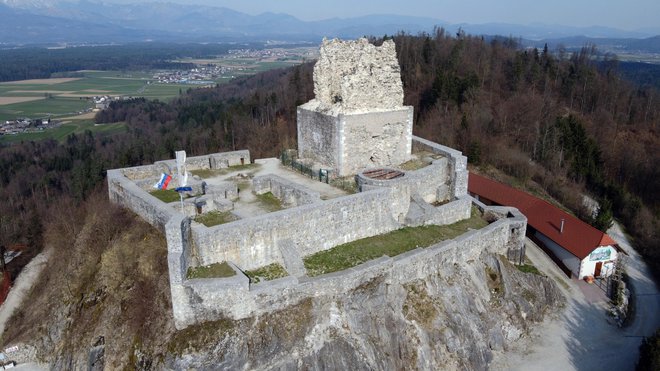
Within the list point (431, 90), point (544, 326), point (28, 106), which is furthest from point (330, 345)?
point (28, 106)

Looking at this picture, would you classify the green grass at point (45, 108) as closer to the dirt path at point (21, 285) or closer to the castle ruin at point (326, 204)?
the dirt path at point (21, 285)

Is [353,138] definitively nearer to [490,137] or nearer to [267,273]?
[267,273]

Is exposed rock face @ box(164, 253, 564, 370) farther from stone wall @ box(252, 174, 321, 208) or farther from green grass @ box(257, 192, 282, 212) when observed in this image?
green grass @ box(257, 192, 282, 212)

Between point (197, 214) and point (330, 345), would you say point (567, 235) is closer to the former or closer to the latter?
point (330, 345)

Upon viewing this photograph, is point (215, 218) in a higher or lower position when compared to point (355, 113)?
lower

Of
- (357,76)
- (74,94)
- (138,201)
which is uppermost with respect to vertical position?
(357,76)

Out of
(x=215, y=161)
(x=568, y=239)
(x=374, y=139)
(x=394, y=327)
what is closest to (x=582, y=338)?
(x=568, y=239)

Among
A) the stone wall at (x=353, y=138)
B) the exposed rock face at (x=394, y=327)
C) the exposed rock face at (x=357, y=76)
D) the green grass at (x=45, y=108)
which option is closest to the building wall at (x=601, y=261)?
the exposed rock face at (x=394, y=327)
